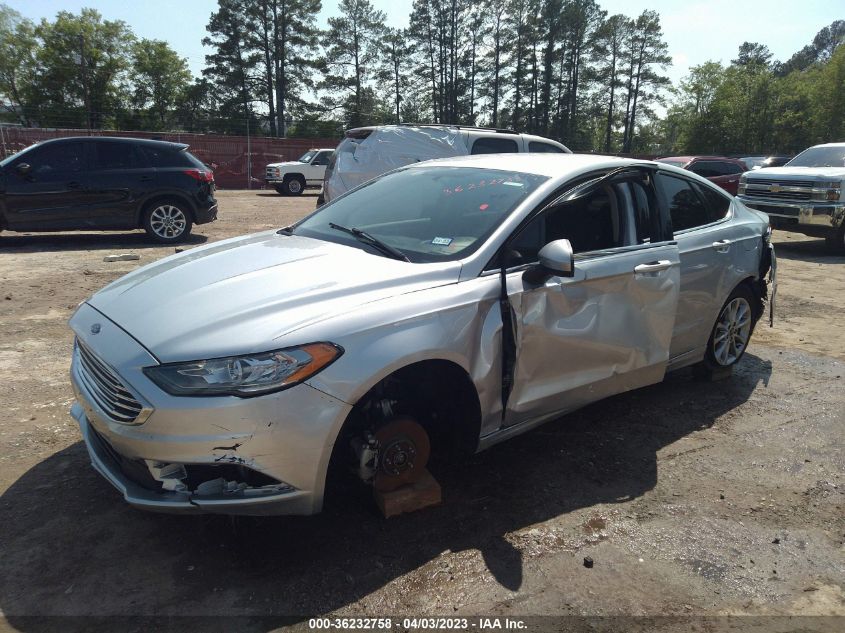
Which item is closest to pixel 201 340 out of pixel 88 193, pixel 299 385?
pixel 299 385

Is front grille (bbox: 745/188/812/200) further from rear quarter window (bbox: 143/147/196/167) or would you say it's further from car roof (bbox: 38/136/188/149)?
car roof (bbox: 38/136/188/149)

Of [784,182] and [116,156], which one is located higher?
[116,156]

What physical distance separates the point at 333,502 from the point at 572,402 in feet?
4.62

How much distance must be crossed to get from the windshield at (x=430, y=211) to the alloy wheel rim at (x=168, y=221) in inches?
285

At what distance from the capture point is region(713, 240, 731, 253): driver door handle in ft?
14.3

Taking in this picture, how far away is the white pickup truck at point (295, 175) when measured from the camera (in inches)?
909

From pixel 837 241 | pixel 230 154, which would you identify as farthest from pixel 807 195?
pixel 230 154

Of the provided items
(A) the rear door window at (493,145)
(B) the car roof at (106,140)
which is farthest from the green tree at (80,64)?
(A) the rear door window at (493,145)

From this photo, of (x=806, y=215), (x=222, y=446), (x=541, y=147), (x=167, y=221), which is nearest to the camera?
Answer: (x=222, y=446)

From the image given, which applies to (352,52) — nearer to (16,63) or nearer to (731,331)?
(16,63)

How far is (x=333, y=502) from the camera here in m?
3.04

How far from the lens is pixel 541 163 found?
12.1 feet

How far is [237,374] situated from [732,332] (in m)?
4.03

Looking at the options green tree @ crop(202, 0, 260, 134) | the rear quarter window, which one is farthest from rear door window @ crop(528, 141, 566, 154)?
green tree @ crop(202, 0, 260, 134)
